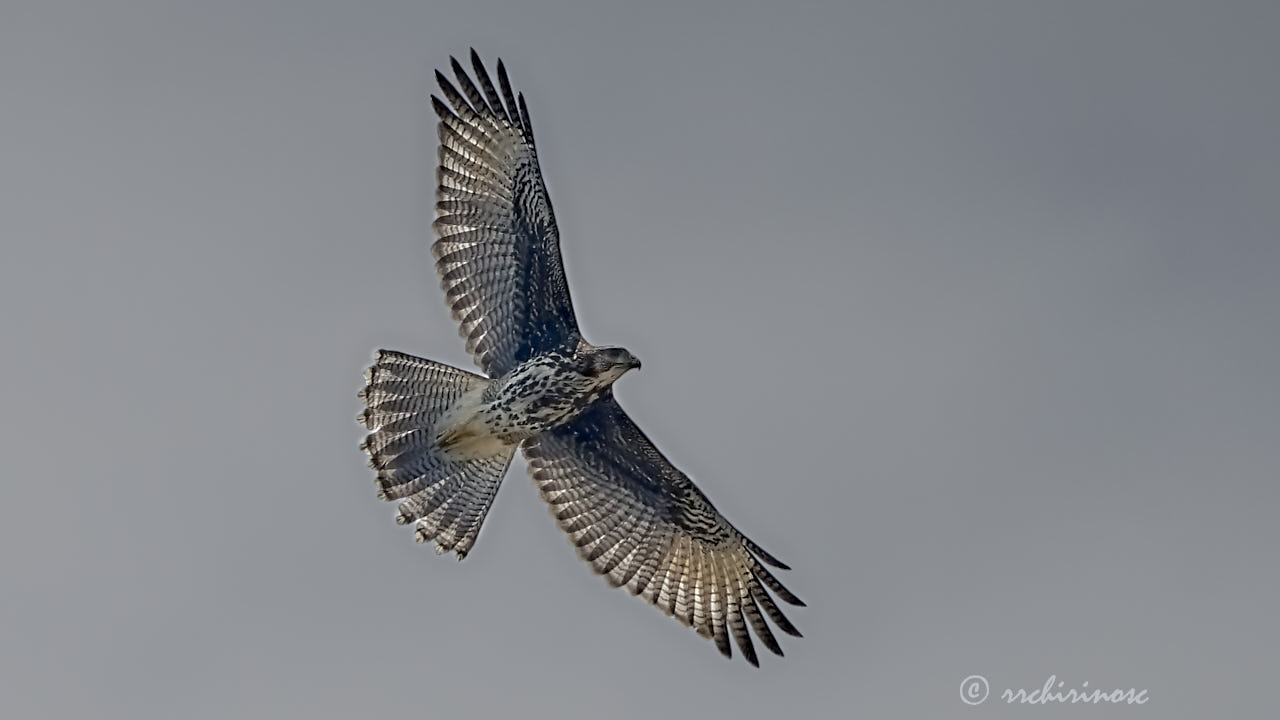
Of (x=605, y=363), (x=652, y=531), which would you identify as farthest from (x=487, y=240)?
(x=652, y=531)

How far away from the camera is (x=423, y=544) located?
22047mm

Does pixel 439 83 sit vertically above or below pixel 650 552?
above

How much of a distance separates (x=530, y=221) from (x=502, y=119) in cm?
96

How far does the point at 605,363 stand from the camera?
21.6 metres

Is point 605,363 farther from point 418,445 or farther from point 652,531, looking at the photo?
point 652,531

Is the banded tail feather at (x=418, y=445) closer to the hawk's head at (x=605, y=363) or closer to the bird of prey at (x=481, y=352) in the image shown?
the bird of prey at (x=481, y=352)

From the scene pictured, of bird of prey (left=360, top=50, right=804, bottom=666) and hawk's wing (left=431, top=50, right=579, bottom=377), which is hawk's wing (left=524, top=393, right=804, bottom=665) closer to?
bird of prey (left=360, top=50, right=804, bottom=666)

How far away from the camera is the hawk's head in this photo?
2153cm

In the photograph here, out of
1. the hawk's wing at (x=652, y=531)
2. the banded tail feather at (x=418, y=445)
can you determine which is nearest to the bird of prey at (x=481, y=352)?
the banded tail feather at (x=418, y=445)

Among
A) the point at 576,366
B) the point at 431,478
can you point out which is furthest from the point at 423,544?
the point at 576,366

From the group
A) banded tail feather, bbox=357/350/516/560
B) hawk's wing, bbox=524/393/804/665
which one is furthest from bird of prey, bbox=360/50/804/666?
hawk's wing, bbox=524/393/804/665

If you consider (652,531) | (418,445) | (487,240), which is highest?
(487,240)

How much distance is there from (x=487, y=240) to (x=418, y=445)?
6.40ft

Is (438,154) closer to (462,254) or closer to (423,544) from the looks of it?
(462,254)
